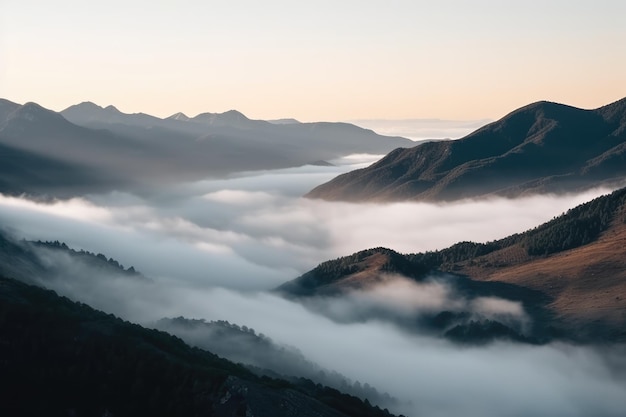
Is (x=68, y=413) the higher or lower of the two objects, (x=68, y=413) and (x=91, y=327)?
the lower

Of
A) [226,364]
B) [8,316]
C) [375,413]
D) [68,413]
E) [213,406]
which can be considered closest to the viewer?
[68,413]

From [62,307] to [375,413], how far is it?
7792 cm

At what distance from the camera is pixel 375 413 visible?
180m

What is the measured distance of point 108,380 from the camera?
471 feet

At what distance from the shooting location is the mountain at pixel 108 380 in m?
136

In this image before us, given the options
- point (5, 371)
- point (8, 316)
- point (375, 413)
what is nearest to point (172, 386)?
point (5, 371)

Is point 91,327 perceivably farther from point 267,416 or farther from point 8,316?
point 267,416

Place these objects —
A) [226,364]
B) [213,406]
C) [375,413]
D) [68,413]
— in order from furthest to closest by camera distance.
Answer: [226,364] → [375,413] → [213,406] → [68,413]

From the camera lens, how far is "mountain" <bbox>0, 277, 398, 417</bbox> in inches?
5359

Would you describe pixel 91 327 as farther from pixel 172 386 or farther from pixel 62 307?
pixel 172 386

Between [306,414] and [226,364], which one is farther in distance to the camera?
[226,364]

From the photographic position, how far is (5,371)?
140 m

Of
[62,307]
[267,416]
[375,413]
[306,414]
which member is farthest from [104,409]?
[375,413]

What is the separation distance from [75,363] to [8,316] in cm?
2296
